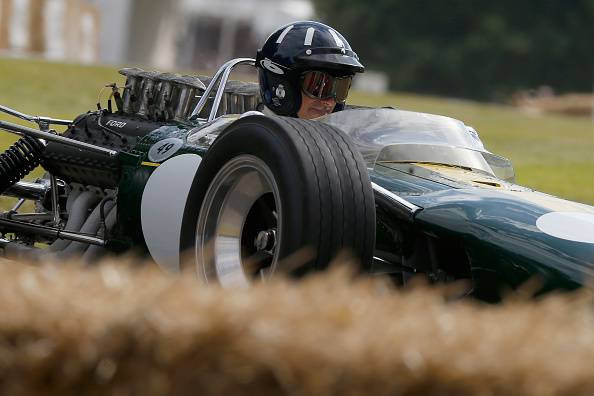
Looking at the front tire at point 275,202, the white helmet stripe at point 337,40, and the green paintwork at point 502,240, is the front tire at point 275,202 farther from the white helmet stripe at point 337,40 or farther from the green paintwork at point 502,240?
the white helmet stripe at point 337,40

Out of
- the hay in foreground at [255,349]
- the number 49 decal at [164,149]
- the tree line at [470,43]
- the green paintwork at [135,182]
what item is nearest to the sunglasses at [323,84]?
the green paintwork at [135,182]

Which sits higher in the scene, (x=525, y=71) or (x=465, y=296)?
(x=465, y=296)

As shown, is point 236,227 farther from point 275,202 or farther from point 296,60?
point 296,60

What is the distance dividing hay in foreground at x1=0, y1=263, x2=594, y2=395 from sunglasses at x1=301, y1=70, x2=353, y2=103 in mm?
3943

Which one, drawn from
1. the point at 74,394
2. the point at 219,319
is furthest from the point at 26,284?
the point at 219,319

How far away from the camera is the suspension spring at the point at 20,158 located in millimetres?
7121

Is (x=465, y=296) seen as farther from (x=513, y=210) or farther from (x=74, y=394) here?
(x=74, y=394)

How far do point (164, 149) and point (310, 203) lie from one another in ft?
5.79

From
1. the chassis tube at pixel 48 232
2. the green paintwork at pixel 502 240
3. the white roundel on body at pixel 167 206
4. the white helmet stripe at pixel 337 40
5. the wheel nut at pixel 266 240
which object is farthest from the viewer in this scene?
the white helmet stripe at pixel 337 40

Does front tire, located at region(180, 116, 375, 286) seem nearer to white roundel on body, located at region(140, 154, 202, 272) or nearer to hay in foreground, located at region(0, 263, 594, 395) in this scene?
white roundel on body, located at region(140, 154, 202, 272)

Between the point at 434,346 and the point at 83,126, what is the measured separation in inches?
190

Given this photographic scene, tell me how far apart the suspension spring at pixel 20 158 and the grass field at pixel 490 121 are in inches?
330

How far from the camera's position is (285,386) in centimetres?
258

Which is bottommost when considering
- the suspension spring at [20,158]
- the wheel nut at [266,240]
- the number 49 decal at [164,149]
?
the suspension spring at [20,158]
